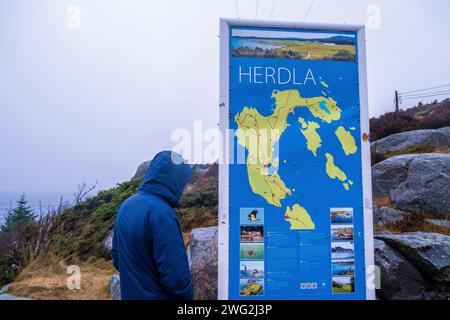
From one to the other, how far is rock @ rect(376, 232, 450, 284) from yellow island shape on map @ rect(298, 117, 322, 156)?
7.15 ft

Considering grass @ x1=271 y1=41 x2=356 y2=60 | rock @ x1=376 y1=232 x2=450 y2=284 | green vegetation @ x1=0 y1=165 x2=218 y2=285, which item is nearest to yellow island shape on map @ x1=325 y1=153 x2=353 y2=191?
grass @ x1=271 y1=41 x2=356 y2=60

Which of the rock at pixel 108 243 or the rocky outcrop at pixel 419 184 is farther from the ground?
the rocky outcrop at pixel 419 184

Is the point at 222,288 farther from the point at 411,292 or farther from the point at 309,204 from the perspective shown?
the point at 411,292

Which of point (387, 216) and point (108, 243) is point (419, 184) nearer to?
point (387, 216)

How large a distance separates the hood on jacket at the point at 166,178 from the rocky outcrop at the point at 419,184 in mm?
6170

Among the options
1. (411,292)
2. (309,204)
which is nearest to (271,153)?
(309,204)

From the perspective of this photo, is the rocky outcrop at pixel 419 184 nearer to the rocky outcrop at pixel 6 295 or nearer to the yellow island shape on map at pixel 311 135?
the yellow island shape on map at pixel 311 135

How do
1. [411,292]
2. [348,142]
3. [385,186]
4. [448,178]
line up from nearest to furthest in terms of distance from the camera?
[348,142] < [411,292] < [448,178] < [385,186]

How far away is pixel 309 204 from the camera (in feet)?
8.97

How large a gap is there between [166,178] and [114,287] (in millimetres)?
2225

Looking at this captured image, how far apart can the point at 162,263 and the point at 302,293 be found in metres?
1.26

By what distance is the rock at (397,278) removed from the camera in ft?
12.8

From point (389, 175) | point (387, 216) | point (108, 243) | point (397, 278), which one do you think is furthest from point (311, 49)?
point (389, 175)

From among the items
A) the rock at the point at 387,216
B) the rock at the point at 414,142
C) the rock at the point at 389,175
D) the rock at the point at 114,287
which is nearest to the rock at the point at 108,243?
the rock at the point at 114,287
